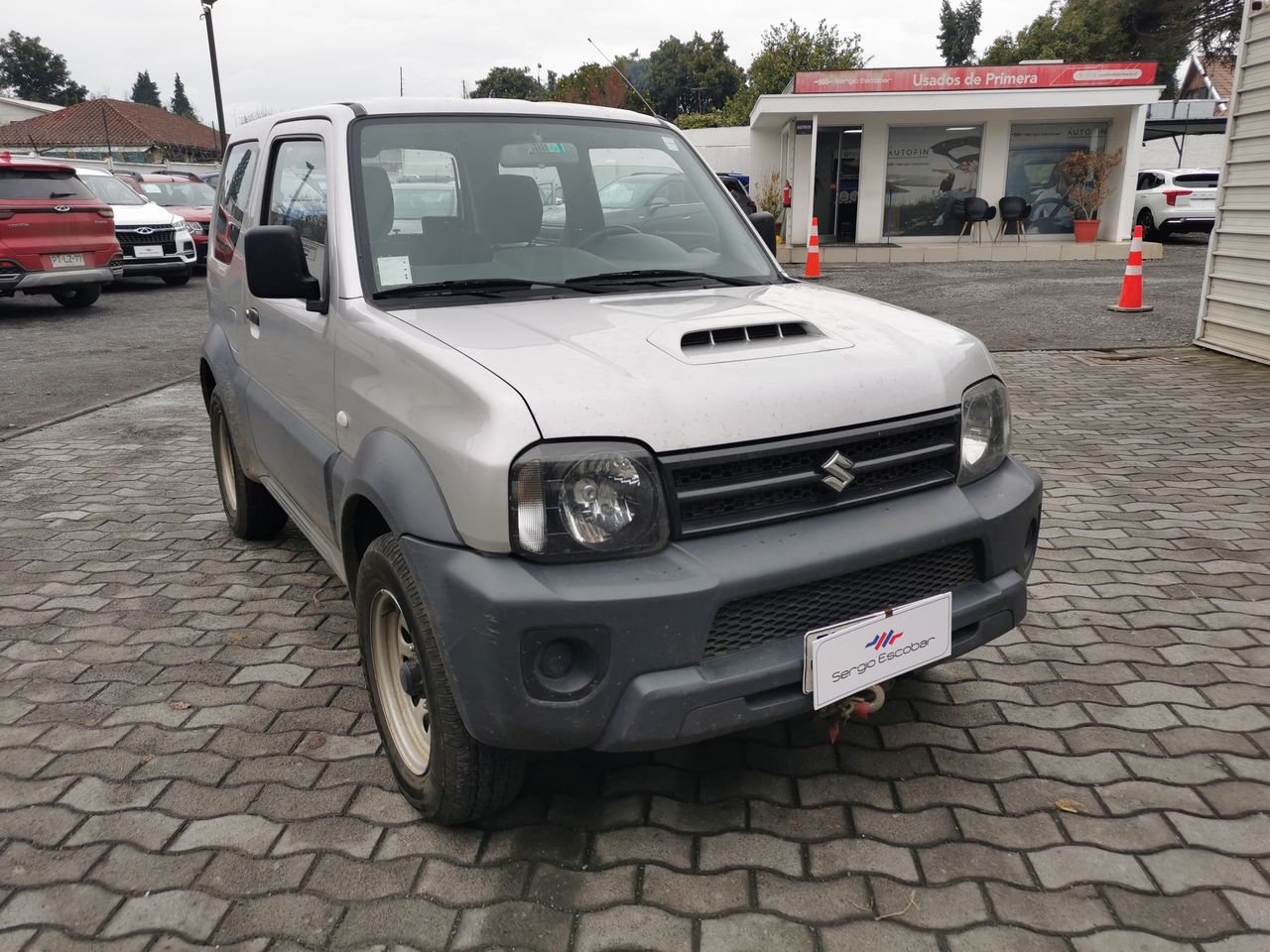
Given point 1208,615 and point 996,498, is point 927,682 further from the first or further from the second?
point 1208,615

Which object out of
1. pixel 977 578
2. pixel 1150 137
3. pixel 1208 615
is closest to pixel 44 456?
pixel 977 578

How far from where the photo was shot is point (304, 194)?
11.7ft

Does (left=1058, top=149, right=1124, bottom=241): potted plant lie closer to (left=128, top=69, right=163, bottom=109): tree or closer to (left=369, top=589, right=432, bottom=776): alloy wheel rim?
(left=369, top=589, right=432, bottom=776): alloy wheel rim

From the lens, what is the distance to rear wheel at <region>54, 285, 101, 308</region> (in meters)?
14.1

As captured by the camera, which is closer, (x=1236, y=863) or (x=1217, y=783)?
(x=1236, y=863)

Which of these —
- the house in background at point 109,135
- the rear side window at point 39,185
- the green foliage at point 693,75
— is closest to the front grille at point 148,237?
the rear side window at point 39,185

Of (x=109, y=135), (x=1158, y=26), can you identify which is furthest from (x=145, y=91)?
(x=1158, y=26)

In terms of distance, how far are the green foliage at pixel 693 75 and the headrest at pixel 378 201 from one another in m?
73.2

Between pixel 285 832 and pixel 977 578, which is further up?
pixel 977 578

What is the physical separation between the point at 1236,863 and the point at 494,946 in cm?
183

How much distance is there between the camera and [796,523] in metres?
2.44

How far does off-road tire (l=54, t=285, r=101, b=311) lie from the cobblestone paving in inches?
439

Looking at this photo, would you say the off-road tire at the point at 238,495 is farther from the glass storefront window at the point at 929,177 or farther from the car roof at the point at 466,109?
the glass storefront window at the point at 929,177

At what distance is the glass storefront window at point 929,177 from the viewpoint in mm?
22375
